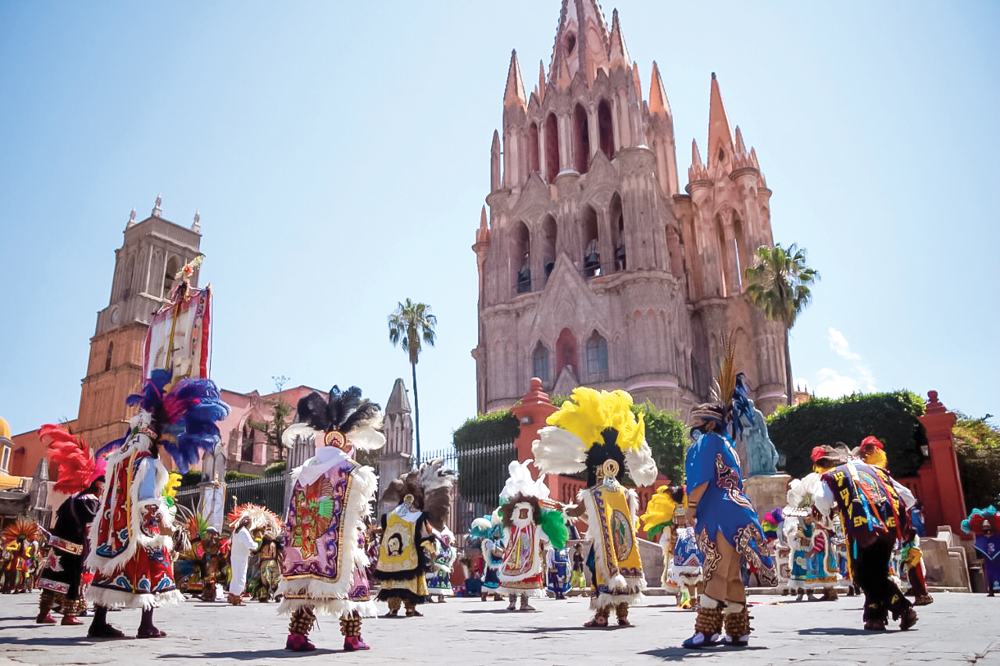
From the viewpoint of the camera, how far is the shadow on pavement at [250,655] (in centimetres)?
507

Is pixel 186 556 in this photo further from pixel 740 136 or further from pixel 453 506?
pixel 740 136

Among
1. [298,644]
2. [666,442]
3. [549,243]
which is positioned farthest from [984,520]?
[549,243]

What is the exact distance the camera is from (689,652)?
205 inches

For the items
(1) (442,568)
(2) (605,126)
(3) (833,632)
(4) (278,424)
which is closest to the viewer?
(3) (833,632)

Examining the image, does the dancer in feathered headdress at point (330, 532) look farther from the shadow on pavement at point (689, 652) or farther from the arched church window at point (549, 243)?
the arched church window at point (549, 243)

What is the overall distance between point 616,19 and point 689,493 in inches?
1777

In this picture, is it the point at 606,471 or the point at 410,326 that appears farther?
the point at 410,326

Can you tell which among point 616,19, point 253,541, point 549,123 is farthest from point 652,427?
point 616,19

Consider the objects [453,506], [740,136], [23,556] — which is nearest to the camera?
[23,556]

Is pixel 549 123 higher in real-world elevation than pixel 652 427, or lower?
higher

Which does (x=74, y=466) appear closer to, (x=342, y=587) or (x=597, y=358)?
(x=342, y=587)

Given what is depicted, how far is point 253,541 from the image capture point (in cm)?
1575

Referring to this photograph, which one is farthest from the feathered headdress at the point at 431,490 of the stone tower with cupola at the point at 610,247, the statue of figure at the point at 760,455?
the stone tower with cupola at the point at 610,247

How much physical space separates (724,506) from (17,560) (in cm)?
1968
